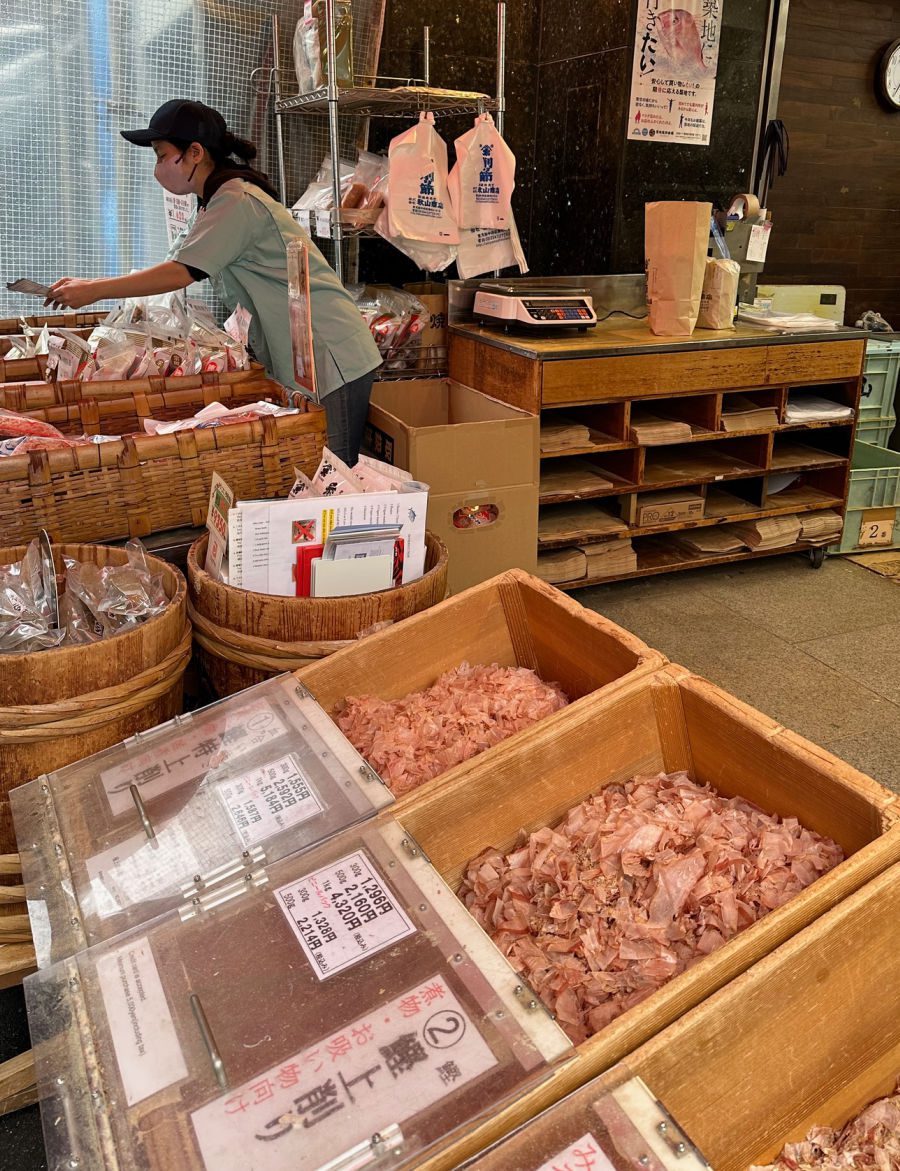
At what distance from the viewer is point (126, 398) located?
200 cm

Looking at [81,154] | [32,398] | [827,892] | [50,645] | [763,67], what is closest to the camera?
[827,892]

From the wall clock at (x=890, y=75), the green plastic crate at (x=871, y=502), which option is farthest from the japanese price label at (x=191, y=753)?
the wall clock at (x=890, y=75)

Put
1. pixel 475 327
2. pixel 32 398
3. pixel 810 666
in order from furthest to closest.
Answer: pixel 475 327
pixel 810 666
pixel 32 398

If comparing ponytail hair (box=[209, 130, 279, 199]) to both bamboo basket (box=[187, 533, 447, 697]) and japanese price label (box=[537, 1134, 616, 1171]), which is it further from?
japanese price label (box=[537, 1134, 616, 1171])

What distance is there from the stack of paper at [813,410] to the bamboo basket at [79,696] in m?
3.13

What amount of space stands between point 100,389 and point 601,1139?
1.77 metres

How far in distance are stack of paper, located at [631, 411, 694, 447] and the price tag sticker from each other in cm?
118

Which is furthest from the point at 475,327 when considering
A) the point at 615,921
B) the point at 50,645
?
the point at 615,921

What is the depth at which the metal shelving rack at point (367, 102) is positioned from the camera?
315cm

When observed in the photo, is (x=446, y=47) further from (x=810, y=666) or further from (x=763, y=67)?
(x=810, y=666)

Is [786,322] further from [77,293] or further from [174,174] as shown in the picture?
[77,293]

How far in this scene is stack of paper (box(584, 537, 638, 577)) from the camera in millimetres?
3641

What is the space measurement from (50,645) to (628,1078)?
3.25ft

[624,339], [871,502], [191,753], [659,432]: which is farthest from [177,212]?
[871,502]
